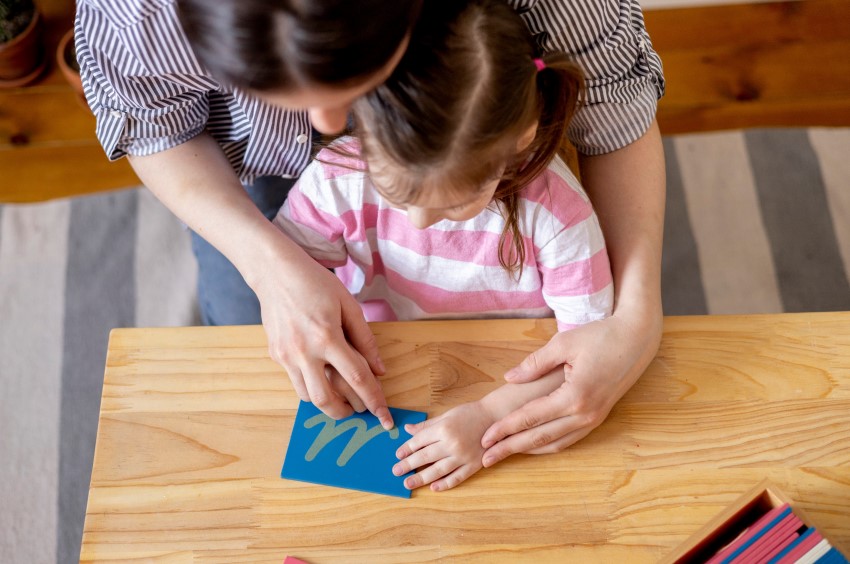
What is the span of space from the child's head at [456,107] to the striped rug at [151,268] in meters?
Answer: 0.89

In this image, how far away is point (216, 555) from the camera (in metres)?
0.66

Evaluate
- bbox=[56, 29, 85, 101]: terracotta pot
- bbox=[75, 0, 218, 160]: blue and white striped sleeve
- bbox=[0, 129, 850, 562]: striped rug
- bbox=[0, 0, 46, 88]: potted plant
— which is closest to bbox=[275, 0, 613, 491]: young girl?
bbox=[75, 0, 218, 160]: blue and white striped sleeve

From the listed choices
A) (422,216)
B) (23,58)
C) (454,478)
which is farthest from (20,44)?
(454,478)

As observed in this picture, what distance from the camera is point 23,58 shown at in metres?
1.61

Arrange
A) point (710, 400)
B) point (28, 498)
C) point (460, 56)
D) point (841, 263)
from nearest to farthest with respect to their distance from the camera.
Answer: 1. point (460, 56)
2. point (710, 400)
3. point (28, 498)
4. point (841, 263)

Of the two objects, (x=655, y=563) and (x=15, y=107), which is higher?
(x=655, y=563)

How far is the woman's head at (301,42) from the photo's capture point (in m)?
0.46

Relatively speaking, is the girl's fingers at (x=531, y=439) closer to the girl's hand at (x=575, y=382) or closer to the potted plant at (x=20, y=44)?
the girl's hand at (x=575, y=382)

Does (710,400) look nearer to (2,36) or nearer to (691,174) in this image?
(691,174)

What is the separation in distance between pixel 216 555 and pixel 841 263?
1310 mm

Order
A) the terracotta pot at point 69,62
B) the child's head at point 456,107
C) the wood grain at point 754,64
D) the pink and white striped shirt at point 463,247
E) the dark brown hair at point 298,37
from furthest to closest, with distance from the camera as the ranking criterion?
1. the wood grain at point 754,64
2. the terracotta pot at point 69,62
3. the pink and white striped shirt at point 463,247
4. the child's head at point 456,107
5. the dark brown hair at point 298,37

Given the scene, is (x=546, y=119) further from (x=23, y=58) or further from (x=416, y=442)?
(x=23, y=58)

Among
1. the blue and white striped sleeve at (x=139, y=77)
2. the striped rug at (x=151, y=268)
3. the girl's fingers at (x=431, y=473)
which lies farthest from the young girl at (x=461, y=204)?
the striped rug at (x=151, y=268)

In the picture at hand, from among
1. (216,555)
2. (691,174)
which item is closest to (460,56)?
(216,555)
